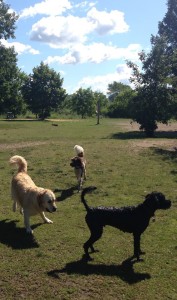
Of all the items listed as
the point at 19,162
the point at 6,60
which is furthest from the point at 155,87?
the point at 19,162

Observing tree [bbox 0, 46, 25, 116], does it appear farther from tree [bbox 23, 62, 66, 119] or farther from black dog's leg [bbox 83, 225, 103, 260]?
black dog's leg [bbox 83, 225, 103, 260]

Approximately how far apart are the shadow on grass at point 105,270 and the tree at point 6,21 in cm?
3529

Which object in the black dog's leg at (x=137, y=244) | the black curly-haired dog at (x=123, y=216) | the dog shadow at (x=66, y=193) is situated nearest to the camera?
the black curly-haired dog at (x=123, y=216)

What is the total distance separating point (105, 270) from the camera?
6.68m

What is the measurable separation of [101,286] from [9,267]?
76.2 inches

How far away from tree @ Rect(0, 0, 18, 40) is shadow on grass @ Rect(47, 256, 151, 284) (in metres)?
35.3

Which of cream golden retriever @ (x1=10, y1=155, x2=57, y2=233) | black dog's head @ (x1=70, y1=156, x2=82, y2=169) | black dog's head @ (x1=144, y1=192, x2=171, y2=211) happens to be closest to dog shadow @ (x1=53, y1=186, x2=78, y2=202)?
black dog's head @ (x1=70, y1=156, x2=82, y2=169)

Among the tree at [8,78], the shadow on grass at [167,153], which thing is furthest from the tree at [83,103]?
the shadow on grass at [167,153]

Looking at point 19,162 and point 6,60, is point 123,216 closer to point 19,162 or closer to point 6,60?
point 19,162

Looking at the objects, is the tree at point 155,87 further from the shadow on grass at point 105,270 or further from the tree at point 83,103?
the tree at point 83,103

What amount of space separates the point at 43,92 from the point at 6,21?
122 ft

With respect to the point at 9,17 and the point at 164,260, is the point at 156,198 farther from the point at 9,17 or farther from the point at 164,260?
the point at 9,17

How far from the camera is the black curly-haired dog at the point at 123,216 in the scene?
22.6 ft

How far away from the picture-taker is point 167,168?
16.5 meters
